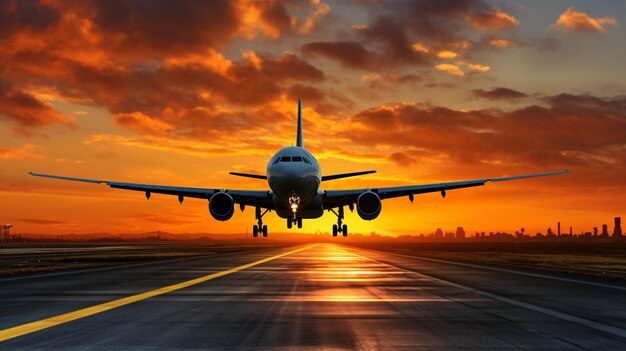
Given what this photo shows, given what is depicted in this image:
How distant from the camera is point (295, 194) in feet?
142

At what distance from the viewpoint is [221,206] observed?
45906 mm

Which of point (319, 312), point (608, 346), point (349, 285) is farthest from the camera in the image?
point (349, 285)

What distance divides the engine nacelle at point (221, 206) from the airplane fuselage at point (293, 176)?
3.43 metres

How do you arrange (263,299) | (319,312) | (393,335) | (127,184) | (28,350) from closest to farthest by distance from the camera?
(28,350), (393,335), (319,312), (263,299), (127,184)

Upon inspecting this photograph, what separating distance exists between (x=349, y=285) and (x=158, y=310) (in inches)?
346

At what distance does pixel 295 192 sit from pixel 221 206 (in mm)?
6305

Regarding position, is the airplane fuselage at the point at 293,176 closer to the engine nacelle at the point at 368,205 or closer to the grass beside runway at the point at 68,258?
the engine nacelle at the point at 368,205

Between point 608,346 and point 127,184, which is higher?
point 127,184

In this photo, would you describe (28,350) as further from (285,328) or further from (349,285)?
(349,285)

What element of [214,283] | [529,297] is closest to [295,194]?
[214,283]

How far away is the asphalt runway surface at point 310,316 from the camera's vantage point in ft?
30.9

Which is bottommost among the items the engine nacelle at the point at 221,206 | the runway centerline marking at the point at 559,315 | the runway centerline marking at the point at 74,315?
the runway centerline marking at the point at 559,315

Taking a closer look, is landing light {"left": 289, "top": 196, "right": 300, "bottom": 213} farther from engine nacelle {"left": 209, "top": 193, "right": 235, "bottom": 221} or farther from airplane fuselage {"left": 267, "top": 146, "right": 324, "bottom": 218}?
engine nacelle {"left": 209, "top": 193, "right": 235, "bottom": 221}

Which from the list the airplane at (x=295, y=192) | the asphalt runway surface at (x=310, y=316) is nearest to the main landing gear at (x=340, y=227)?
the airplane at (x=295, y=192)
